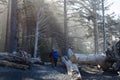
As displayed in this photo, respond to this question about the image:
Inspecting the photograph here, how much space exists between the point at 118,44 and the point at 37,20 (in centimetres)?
1430

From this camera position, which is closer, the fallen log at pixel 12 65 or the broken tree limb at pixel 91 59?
the fallen log at pixel 12 65

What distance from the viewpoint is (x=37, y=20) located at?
3164 cm

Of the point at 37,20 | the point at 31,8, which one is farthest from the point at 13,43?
the point at 31,8

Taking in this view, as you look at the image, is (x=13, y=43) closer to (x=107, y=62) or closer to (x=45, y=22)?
(x=107, y=62)

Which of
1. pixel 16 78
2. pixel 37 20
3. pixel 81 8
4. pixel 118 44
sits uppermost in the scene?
pixel 81 8

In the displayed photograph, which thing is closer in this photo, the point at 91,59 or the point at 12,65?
the point at 12,65

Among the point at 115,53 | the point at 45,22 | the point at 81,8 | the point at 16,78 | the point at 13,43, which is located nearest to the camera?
the point at 16,78

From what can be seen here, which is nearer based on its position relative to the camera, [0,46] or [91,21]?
[0,46]

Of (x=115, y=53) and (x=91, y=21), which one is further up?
(x=91, y=21)

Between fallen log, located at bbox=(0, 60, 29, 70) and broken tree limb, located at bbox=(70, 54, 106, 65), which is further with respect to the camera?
broken tree limb, located at bbox=(70, 54, 106, 65)

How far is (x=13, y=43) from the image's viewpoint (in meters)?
21.5

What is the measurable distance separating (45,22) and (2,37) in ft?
26.2

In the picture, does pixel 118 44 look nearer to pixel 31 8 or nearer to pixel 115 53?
pixel 115 53

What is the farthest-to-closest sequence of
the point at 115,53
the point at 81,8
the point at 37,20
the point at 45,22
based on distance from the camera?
the point at 81,8, the point at 45,22, the point at 37,20, the point at 115,53
